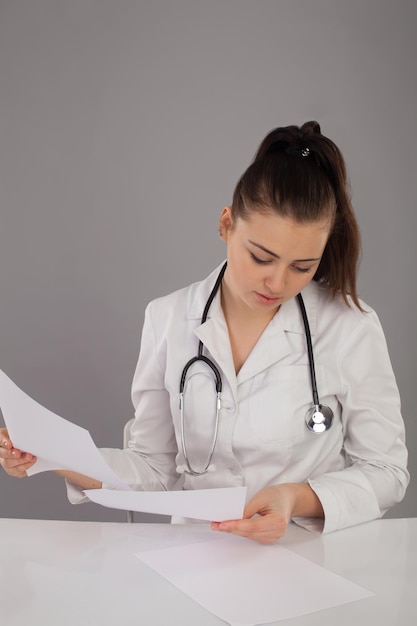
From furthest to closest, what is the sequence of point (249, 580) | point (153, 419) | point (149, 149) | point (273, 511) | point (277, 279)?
1. point (149, 149)
2. point (153, 419)
3. point (277, 279)
4. point (273, 511)
5. point (249, 580)

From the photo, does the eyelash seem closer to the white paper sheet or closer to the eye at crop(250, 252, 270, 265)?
the eye at crop(250, 252, 270, 265)

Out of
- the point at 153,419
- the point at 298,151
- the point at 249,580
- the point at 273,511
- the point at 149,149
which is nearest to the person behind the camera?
the point at 249,580

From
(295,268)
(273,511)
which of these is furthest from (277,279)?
(273,511)

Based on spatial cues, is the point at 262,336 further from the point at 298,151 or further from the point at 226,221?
the point at 298,151

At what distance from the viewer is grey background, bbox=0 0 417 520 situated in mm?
2812

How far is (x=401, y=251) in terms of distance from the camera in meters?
2.86

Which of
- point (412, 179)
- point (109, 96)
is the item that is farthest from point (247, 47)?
point (412, 179)

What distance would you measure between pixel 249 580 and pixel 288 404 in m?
0.54

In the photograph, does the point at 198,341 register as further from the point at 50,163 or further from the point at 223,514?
the point at 50,163

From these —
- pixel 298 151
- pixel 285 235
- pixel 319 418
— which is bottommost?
pixel 319 418

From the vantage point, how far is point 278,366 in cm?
167

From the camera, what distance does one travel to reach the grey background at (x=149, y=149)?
281 centimetres

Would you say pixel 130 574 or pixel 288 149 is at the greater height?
pixel 288 149

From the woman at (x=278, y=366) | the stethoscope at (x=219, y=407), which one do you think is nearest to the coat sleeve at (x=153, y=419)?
the woman at (x=278, y=366)
